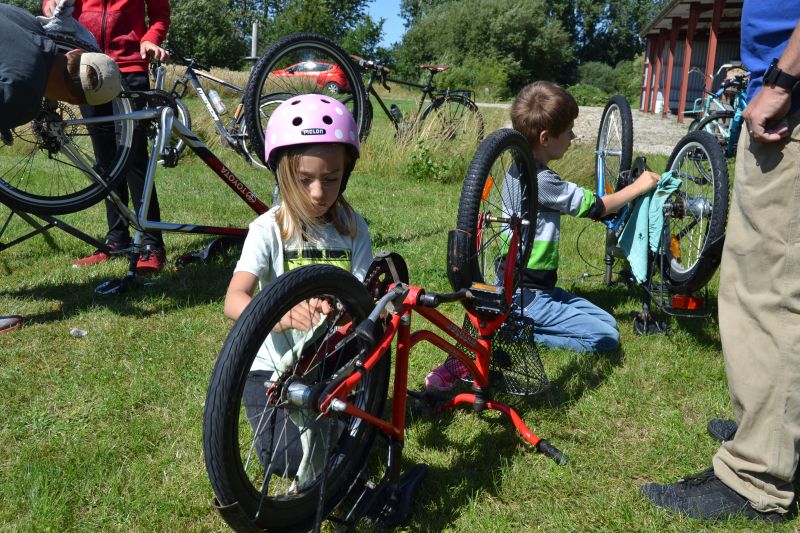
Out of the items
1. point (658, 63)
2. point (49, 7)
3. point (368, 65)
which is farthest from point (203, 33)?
point (49, 7)

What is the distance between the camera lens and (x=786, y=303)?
215 cm

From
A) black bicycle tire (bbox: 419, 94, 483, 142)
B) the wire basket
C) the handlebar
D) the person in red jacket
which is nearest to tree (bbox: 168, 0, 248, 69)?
black bicycle tire (bbox: 419, 94, 483, 142)

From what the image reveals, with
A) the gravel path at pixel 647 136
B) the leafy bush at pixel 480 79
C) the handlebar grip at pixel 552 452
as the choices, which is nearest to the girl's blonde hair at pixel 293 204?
the handlebar grip at pixel 552 452

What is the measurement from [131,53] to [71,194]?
115cm

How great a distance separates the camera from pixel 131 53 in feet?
15.4

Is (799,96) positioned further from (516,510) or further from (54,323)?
(54,323)

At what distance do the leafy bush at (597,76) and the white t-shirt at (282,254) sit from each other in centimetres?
6035

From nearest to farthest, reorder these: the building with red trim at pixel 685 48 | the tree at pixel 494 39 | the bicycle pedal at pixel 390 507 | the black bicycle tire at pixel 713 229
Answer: the bicycle pedal at pixel 390 507 → the black bicycle tire at pixel 713 229 → the building with red trim at pixel 685 48 → the tree at pixel 494 39

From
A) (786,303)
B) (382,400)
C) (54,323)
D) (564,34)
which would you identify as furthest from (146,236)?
(564,34)

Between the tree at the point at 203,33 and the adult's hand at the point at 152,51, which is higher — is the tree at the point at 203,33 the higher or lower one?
the higher one

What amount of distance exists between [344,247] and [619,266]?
3.28 m

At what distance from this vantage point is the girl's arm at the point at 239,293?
84.3 inches

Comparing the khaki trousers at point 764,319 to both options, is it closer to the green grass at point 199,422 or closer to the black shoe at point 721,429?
the green grass at point 199,422

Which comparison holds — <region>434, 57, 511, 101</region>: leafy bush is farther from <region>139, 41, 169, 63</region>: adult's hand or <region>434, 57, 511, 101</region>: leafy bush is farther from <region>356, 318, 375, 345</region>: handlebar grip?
<region>356, 318, 375, 345</region>: handlebar grip
